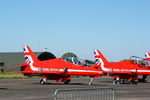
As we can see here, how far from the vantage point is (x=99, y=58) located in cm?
3891

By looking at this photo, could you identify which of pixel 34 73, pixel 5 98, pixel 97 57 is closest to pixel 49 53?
pixel 97 57

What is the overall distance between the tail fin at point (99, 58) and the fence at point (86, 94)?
26.0m

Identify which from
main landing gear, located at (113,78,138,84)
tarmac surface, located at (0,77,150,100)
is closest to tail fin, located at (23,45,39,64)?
tarmac surface, located at (0,77,150,100)

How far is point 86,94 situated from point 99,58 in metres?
27.6

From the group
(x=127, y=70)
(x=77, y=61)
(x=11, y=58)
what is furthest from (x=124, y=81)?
(x=11, y=58)

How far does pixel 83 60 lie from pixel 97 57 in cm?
789

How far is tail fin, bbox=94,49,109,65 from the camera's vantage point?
126 ft

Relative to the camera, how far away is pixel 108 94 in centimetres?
1211

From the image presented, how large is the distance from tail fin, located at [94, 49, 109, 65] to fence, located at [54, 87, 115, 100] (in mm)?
26027

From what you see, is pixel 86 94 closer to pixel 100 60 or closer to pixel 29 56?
pixel 29 56

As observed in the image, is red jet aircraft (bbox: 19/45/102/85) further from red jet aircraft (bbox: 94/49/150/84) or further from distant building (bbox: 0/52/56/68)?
distant building (bbox: 0/52/56/68)

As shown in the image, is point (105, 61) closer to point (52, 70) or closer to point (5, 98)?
point (52, 70)

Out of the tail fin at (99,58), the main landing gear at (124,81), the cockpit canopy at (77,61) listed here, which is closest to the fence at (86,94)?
the cockpit canopy at (77,61)

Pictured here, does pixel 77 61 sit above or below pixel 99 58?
below
